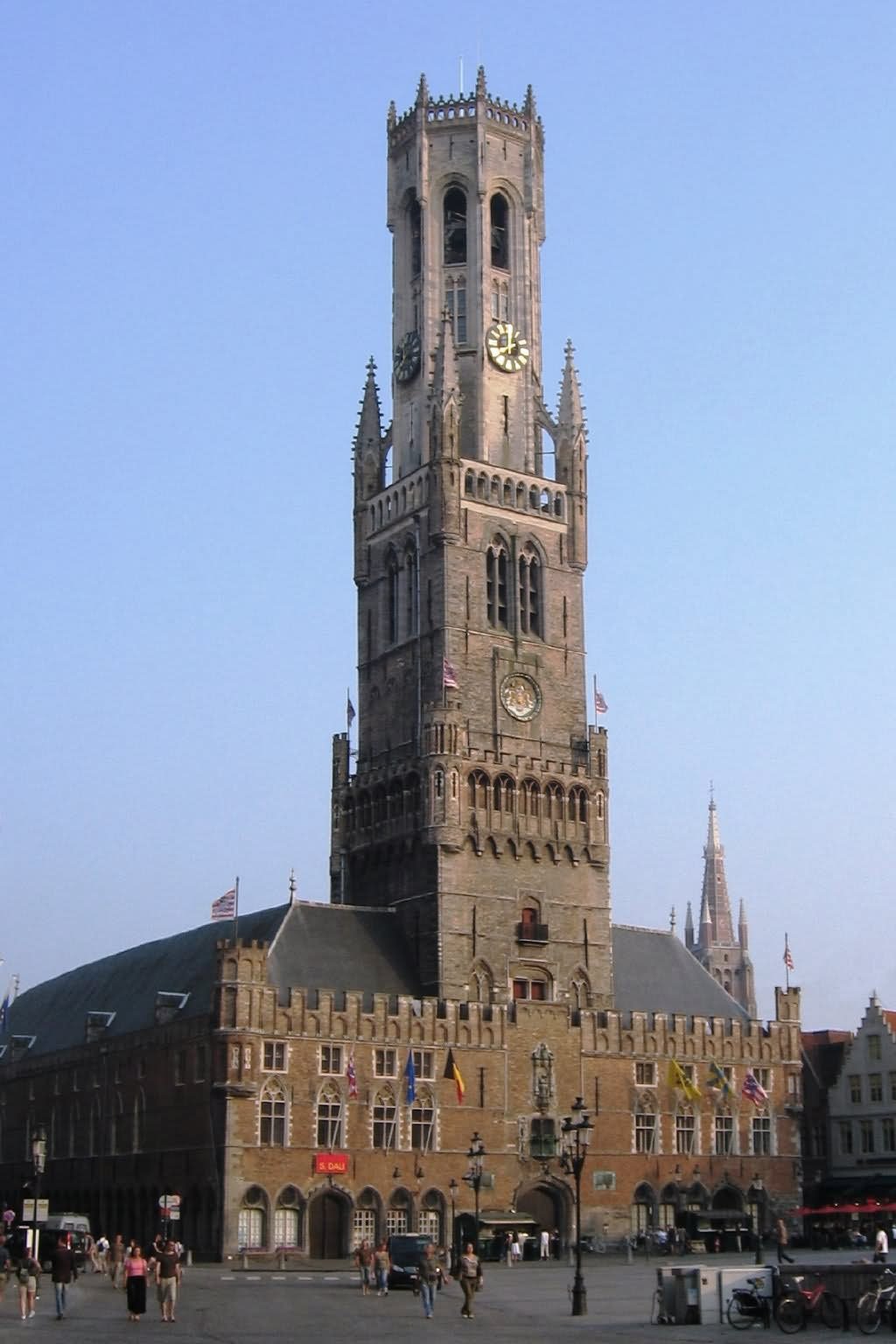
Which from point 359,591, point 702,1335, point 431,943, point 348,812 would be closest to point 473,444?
point 359,591

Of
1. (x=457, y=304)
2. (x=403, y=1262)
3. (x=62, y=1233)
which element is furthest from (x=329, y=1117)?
(x=457, y=304)

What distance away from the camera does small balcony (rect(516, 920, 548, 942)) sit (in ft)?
295

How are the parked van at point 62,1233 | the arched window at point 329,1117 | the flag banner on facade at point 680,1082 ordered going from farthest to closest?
the flag banner on facade at point 680,1082
the arched window at point 329,1117
the parked van at point 62,1233

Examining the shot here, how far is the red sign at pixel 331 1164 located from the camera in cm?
8119

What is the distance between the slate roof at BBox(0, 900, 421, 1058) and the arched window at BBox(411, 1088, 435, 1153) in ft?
16.1

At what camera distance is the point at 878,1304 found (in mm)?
40750

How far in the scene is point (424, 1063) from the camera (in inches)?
3354

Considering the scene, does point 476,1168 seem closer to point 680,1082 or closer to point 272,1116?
point 272,1116

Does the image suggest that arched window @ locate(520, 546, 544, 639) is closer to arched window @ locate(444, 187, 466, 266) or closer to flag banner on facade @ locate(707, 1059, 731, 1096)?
arched window @ locate(444, 187, 466, 266)

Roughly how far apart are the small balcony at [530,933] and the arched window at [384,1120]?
10.3m

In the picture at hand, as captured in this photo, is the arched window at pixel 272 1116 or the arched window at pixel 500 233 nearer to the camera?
the arched window at pixel 272 1116

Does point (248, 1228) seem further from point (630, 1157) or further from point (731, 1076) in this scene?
point (731, 1076)

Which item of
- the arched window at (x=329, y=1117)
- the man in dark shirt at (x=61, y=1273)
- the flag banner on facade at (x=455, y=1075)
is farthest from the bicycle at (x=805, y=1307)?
the flag banner on facade at (x=455, y=1075)

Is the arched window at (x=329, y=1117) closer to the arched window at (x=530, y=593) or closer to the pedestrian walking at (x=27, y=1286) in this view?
the arched window at (x=530, y=593)
